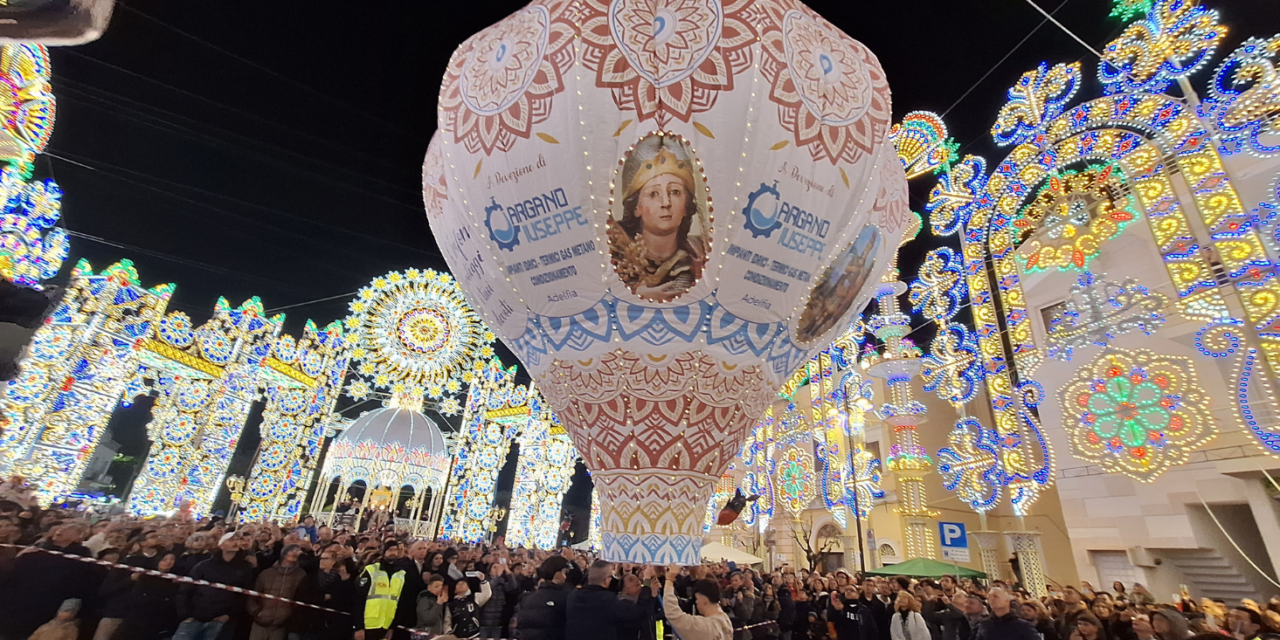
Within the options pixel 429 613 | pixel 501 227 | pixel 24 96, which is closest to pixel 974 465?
pixel 429 613

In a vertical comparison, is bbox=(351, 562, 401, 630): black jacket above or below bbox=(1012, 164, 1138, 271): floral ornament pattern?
below

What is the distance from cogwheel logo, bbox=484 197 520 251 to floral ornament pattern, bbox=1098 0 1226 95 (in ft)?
27.8

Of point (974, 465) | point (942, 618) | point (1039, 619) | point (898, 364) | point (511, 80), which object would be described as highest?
point (511, 80)

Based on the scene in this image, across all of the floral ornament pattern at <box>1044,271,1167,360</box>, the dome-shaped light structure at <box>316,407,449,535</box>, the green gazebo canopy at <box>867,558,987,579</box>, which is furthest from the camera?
the dome-shaped light structure at <box>316,407,449,535</box>

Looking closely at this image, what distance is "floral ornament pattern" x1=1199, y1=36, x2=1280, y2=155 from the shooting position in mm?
6211

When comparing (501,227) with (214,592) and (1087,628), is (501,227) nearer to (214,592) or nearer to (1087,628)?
(214,592)

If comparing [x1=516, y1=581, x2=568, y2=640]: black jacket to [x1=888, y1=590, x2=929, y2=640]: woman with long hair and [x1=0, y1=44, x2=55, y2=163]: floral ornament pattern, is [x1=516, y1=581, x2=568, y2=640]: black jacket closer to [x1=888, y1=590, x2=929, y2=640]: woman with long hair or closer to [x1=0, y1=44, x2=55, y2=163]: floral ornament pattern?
[x1=888, y1=590, x2=929, y2=640]: woman with long hair

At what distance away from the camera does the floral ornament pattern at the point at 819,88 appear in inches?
164

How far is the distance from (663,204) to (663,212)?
58 mm

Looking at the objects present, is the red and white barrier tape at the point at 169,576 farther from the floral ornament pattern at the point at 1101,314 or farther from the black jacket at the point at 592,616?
the floral ornament pattern at the point at 1101,314

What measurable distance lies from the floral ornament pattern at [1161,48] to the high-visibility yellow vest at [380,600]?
11107 mm

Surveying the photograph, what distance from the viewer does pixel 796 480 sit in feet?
51.5

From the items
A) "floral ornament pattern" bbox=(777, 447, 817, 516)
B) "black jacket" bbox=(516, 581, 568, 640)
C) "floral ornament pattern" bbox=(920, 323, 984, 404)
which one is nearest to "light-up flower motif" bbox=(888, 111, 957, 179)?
"floral ornament pattern" bbox=(920, 323, 984, 404)

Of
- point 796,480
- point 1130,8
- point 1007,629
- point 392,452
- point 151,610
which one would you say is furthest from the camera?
point 392,452
